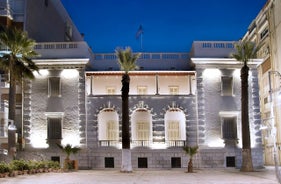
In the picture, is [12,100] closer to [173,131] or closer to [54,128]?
[54,128]

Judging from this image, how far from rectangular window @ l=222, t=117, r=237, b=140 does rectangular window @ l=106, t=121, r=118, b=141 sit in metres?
10.2

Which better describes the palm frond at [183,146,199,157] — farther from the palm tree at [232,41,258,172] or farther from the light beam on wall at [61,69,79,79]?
the light beam on wall at [61,69,79,79]

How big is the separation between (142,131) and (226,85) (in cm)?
919

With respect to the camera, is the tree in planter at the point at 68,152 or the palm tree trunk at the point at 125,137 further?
the tree in planter at the point at 68,152

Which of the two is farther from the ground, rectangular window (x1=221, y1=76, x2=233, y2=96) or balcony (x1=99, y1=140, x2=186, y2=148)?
rectangular window (x1=221, y1=76, x2=233, y2=96)

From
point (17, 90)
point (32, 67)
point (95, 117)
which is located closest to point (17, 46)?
point (32, 67)

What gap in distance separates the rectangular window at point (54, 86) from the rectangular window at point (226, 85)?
51.7 feet

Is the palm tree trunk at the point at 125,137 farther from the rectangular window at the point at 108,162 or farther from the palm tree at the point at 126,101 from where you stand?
the rectangular window at the point at 108,162

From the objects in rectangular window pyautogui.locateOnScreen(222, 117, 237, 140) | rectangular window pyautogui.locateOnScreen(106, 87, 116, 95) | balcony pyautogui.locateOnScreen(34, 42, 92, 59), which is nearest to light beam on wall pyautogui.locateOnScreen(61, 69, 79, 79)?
balcony pyautogui.locateOnScreen(34, 42, 92, 59)

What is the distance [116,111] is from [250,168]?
1350 cm

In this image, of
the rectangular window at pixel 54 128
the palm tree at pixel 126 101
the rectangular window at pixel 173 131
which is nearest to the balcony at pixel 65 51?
the palm tree at pixel 126 101

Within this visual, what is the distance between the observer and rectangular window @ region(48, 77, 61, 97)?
1735 inches

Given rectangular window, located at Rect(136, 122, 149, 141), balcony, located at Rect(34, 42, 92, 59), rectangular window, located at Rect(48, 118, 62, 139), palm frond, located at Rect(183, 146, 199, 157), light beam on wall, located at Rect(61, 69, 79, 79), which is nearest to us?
palm frond, located at Rect(183, 146, 199, 157)

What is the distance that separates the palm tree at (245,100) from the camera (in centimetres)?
3903
